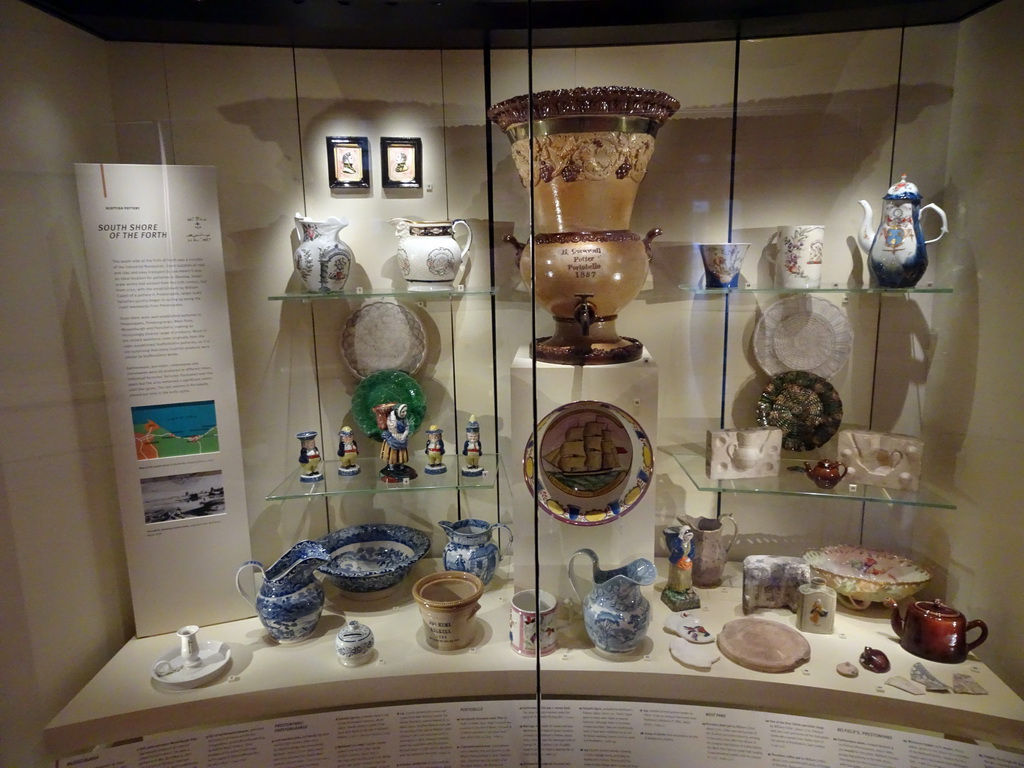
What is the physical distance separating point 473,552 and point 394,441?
1.21ft

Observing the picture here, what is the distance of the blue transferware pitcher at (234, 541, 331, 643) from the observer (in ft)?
5.01

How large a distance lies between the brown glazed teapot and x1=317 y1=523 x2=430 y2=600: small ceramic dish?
123cm

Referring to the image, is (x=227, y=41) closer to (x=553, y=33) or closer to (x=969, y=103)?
(x=553, y=33)

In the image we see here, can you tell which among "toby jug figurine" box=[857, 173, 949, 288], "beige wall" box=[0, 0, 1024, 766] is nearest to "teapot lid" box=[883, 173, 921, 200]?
"toby jug figurine" box=[857, 173, 949, 288]

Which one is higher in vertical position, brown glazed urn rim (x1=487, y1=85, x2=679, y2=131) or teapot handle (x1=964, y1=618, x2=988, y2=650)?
brown glazed urn rim (x1=487, y1=85, x2=679, y2=131)

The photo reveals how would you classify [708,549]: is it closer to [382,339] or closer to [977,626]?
[977,626]

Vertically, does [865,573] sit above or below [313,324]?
below

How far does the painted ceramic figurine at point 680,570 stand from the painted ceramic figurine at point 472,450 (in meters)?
0.54

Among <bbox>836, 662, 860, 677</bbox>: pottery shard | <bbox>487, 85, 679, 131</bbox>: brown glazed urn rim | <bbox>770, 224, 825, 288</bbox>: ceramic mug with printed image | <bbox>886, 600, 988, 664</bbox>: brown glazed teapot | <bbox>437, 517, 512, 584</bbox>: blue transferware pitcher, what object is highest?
<bbox>487, 85, 679, 131</bbox>: brown glazed urn rim

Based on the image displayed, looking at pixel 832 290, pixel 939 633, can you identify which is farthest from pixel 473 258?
pixel 939 633

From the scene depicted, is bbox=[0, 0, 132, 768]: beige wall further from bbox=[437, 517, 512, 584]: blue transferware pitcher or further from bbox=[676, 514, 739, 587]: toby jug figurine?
bbox=[676, 514, 739, 587]: toby jug figurine

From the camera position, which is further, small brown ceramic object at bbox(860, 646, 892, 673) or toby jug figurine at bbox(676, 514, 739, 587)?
toby jug figurine at bbox(676, 514, 739, 587)

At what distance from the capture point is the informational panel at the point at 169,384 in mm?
1409

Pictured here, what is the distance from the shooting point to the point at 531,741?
1384mm
